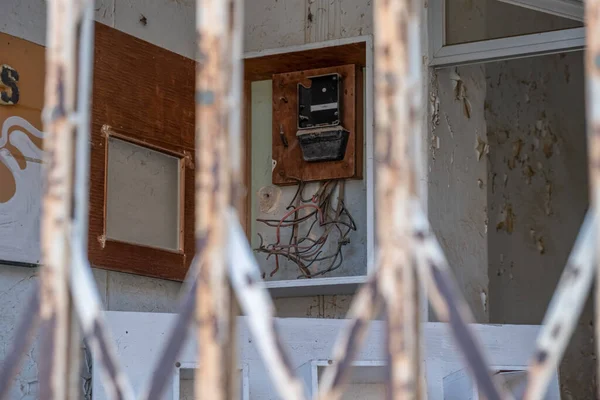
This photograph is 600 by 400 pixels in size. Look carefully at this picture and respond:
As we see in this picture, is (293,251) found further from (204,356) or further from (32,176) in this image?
(204,356)

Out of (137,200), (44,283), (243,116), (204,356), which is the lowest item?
(204,356)

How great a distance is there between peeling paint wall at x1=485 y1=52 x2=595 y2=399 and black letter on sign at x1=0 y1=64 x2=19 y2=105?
2708mm

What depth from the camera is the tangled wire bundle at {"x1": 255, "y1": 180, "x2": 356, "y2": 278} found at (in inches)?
225

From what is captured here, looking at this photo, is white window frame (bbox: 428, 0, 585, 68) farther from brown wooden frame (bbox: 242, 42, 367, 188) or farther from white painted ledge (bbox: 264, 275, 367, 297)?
white painted ledge (bbox: 264, 275, 367, 297)

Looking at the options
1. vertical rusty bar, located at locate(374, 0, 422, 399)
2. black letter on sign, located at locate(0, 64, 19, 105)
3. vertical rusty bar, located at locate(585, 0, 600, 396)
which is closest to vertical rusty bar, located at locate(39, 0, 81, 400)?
vertical rusty bar, located at locate(374, 0, 422, 399)

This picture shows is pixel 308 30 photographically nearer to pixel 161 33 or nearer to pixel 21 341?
pixel 161 33

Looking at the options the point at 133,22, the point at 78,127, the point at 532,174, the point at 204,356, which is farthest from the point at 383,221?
the point at 532,174

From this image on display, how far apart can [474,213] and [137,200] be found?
1780mm

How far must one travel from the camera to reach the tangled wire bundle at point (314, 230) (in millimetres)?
5719

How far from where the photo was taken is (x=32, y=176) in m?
4.56

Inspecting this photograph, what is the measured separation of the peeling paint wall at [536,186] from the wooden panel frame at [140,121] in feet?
5.57

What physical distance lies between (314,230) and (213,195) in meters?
4.14

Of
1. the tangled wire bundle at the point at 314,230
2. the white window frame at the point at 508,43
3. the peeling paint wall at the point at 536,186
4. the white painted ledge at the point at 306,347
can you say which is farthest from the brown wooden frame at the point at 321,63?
the white painted ledge at the point at 306,347

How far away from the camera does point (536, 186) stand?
707 cm
